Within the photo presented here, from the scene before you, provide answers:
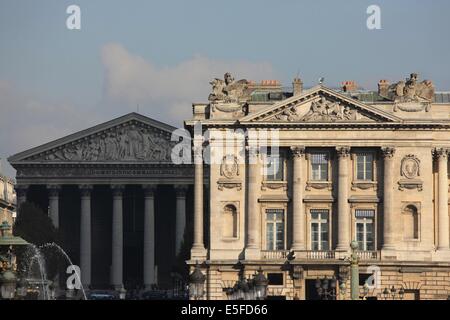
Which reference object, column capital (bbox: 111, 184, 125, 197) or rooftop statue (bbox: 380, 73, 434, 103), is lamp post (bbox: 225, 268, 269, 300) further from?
column capital (bbox: 111, 184, 125, 197)

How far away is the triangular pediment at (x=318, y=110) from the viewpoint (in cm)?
11519

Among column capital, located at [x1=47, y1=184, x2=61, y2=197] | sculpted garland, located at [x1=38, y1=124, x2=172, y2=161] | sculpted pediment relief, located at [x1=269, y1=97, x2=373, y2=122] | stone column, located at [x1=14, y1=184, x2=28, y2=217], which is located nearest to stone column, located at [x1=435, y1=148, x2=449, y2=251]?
sculpted pediment relief, located at [x1=269, y1=97, x2=373, y2=122]

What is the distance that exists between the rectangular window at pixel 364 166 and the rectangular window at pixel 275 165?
475cm

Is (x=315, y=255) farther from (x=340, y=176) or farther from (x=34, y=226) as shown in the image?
(x=34, y=226)

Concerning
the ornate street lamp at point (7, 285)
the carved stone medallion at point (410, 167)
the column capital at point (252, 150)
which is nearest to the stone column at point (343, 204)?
the carved stone medallion at point (410, 167)

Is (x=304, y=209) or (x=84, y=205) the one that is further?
(x=84, y=205)

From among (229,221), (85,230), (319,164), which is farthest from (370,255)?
(85,230)

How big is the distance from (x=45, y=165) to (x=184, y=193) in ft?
44.7

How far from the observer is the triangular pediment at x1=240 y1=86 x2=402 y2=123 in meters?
115

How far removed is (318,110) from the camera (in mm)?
115750

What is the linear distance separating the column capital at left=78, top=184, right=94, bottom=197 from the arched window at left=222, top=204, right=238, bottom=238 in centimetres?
6323
